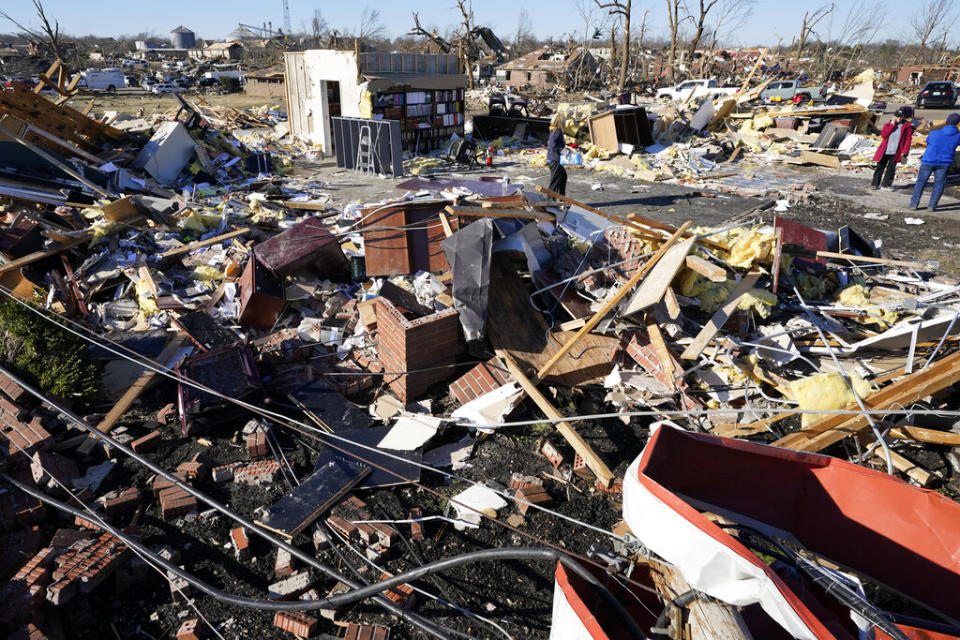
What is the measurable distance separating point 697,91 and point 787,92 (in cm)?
419

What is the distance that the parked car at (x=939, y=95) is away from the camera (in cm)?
2606

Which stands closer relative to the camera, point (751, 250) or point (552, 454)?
point (552, 454)

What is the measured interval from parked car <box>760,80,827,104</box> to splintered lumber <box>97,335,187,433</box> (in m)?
26.8

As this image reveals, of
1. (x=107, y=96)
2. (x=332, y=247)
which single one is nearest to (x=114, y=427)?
(x=332, y=247)

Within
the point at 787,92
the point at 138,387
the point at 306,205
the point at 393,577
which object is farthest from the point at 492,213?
the point at 787,92

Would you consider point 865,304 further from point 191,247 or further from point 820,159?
point 820,159

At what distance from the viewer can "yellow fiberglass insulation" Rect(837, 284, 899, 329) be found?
6215 millimetres

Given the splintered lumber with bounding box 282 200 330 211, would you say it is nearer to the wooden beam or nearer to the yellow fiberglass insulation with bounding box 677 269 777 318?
the wooden beam

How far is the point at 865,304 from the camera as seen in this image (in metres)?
6.51

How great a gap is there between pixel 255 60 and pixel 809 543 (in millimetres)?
63891

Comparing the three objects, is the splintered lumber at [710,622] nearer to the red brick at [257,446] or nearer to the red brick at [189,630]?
the red brick at [189,630]

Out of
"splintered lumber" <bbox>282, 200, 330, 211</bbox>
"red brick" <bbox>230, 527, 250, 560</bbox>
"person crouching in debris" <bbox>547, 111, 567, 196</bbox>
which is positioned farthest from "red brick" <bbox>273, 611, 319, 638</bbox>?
"person crouching in debris" <bbox>547, 111, 567, 196</bbox>

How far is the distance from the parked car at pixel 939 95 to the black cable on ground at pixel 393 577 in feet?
113

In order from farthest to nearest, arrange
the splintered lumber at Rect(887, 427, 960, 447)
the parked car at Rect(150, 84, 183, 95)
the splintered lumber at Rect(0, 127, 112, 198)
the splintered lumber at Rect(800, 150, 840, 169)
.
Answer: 1. the parked car at Rect(150, 84, 183, 95)
2. the splintered lumber at Rect(800, 150, 840, 169)
3. the splintered lumber at Rect(0, 127, 112, 198)
4. the splintered lumber at Rect(887, 427, 960, 447)
